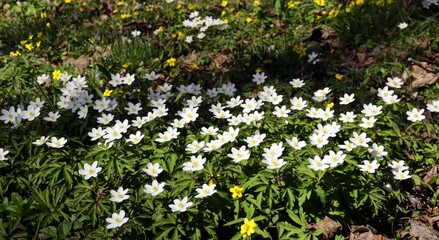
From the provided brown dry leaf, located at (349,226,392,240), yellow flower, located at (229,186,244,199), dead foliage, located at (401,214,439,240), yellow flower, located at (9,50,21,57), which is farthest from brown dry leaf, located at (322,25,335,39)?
yellow flower, located at (9,50,21,57)

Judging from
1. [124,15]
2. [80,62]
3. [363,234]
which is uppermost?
[363,234]

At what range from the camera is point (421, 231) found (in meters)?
2.83

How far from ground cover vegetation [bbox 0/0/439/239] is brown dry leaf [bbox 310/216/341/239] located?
14 mm

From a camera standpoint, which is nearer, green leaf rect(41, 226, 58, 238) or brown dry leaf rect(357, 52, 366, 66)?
green leaf rect(41, 226, 58, 238)

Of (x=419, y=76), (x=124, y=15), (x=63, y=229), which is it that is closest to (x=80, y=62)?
(x=124, y=15)

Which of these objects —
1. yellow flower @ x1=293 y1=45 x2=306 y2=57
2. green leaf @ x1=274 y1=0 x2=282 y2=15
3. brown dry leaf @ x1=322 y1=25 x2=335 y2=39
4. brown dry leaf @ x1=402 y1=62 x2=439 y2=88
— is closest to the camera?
brown dry leaf @ x1=402 y1=62 x2=439 y2=88

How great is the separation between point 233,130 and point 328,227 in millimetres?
938

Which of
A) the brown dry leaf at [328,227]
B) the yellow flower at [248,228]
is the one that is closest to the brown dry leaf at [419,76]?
the brown dry leaf at [328,227]

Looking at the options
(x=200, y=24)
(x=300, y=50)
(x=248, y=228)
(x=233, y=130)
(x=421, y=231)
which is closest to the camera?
(x=248, y=228)

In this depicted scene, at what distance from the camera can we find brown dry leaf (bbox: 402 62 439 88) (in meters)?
4.14

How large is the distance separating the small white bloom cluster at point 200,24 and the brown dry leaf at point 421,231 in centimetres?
305

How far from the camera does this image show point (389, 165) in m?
3.06

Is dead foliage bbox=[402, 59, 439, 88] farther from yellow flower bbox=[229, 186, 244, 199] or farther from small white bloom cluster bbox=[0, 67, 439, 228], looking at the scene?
yellow flower bbox=[229, 186, 244, 199]

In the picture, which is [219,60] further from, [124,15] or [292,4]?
[124,15]
